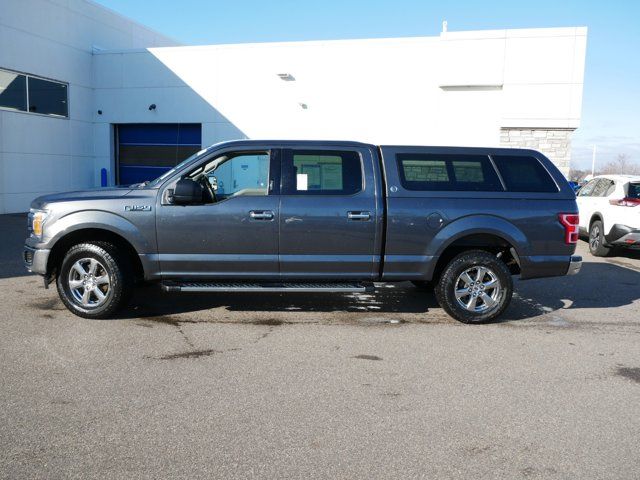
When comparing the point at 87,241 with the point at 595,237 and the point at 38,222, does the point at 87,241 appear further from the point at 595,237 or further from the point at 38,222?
the point at 595,237

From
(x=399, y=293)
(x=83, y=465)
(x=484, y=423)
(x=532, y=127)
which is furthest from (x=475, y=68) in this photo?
(x=83, y=465)

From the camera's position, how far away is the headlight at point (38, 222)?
6074 mm

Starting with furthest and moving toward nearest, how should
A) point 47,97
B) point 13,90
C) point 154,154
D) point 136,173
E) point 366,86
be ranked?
point 136,173
point 154,154
point 47,97
point 366,86
point 13,90

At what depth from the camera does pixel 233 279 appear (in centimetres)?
621

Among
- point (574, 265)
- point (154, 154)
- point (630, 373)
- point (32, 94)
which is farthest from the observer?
point (154, 154)

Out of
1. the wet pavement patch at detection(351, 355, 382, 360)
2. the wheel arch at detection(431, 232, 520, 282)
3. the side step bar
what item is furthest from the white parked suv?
the wet pavement patch at detection(351, 355, 382, 360)

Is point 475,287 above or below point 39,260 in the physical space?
below

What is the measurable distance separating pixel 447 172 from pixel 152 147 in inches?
644

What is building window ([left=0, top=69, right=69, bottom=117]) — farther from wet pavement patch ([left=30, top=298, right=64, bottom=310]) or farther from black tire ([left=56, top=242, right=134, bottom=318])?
black tire ([left=56, top=242, right=134, bottom=318])

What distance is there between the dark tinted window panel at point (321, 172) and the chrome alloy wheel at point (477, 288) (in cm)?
159

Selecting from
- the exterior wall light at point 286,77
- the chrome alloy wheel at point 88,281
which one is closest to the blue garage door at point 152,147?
the exterior wall light at point 286,77

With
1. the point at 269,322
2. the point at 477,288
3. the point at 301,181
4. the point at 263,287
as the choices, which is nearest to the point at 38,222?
the point at 263,287

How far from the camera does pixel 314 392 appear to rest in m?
4.26

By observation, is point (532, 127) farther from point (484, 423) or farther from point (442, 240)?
point (484, 423)
